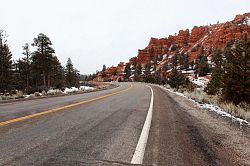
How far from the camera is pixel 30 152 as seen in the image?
357cm

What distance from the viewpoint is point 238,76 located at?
1303 cm

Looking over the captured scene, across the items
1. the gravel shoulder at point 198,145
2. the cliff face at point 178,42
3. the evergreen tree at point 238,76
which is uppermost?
the cliff face at point 178,42

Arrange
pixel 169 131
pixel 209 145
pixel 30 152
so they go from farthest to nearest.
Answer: pixel 169 131 < pixel 209 145 < pixel 30 152

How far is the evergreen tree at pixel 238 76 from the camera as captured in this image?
12.7m

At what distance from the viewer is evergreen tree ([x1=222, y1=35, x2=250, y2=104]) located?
500 inches

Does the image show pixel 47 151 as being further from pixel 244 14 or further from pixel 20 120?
pixel 244 14

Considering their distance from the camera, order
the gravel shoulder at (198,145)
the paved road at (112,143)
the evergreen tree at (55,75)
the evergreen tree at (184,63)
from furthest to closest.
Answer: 1. the evergreen tree at (184,63)
2. the evergreen tree at (55,75)
3. the gravel shoulder at (198,145)
4. the paved road at (112,143)

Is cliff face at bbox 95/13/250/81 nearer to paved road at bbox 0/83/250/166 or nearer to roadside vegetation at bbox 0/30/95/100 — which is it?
roadside vegetation at bbox 0/30/95/100

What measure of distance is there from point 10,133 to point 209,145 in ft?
12.9

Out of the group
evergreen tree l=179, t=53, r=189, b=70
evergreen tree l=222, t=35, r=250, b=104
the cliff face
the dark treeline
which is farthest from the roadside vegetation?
the cliff face

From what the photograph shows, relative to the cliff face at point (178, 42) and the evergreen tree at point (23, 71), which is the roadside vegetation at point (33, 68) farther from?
the cliff face at point (178, 42)

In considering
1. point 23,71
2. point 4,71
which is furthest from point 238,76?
point 23,71

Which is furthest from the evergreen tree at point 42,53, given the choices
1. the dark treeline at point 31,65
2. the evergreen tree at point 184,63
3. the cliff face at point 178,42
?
the cliff face at point 178,42

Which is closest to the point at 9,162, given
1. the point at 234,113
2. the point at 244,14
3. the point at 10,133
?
the point at 10,133
